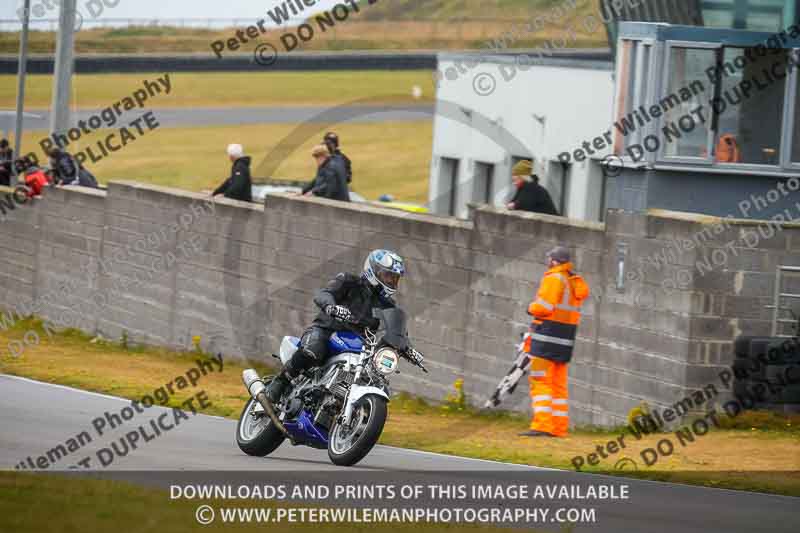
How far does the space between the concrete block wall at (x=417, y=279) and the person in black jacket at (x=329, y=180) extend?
374 mm

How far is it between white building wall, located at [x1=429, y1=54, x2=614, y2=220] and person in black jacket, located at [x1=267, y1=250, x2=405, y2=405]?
19882 mm

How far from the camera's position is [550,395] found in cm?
1587

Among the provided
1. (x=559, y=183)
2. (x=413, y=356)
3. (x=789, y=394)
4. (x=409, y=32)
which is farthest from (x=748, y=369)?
(x=409, y=32)

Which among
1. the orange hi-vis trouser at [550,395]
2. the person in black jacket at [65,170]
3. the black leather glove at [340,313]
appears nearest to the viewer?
the black leather glove at [340,313]

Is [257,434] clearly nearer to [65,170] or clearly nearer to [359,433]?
[359,433]

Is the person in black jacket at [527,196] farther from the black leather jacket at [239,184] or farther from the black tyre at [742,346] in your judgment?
the black leather jacket at [239,184]

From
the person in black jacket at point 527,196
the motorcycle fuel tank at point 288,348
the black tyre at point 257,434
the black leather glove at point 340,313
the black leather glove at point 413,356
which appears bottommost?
the black tyre at point 257,434

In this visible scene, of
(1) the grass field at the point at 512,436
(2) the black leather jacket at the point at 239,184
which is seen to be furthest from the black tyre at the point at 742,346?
(2) the black leather jacket at the point at 239,184

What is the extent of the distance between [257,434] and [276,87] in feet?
177

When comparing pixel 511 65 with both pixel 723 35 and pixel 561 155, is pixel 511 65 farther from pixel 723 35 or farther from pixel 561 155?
pixel 723 35

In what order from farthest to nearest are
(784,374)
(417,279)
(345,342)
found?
(417,279), (784,374), (345,342)

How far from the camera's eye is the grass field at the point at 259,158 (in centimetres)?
5274

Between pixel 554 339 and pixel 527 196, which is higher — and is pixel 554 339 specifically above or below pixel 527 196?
below

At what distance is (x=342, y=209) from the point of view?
67.6ft
